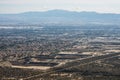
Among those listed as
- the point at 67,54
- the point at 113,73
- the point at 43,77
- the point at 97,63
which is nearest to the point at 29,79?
the point at 43,77

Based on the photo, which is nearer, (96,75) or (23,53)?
(96,75)

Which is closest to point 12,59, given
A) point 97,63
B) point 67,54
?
point 67,54

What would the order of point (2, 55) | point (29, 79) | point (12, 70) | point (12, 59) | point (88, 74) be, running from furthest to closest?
point (2, 55)
point (12, 59)
point (12, 70)
point (88, 74)
point (29, 79)

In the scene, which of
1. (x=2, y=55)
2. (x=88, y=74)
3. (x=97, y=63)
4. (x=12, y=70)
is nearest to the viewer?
(x=88, y=74)

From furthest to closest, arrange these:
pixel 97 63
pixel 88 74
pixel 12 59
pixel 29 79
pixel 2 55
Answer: pixel 2 55 → pixel 12 59 → pixel 97 63 → pixel 88 74 → pixel 29 79

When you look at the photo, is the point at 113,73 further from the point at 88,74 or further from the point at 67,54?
the point at 67,54

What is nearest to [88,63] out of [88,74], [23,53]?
[88,74]

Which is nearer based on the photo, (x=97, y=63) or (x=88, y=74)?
(x=88, y=74)

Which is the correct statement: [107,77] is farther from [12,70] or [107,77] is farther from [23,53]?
[23,53]
